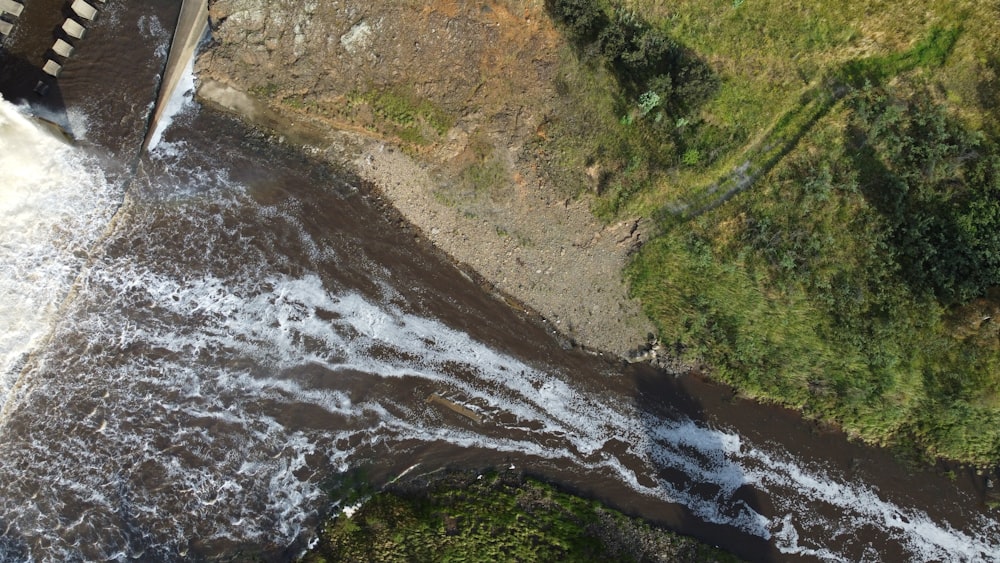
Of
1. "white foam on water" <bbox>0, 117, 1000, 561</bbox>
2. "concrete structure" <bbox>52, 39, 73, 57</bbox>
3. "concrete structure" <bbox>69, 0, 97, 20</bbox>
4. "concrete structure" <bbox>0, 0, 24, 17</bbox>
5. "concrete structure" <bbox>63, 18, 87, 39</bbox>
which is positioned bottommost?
"white foam on water" <bbox>0, 117, 1000, 561</bbox>

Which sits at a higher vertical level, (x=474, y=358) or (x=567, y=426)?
(x=474, y=358)

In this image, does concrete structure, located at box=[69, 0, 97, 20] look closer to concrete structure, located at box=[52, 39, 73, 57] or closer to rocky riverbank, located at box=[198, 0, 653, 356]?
concrete structure, located at box=[52, 39, 73, 57]

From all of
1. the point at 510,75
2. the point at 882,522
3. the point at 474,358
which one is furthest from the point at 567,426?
the point at 510,75

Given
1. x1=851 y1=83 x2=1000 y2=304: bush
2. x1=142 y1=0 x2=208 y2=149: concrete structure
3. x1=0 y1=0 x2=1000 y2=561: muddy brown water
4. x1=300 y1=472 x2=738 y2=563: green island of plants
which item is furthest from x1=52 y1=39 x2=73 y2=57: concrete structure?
x1=851 y1=83 x2=1000 y2=304: bush

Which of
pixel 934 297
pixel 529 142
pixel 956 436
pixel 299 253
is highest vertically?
pixel 529 142

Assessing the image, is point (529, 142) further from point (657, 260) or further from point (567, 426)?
point (567, 426)

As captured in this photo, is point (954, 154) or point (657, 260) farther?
point (657, 260)

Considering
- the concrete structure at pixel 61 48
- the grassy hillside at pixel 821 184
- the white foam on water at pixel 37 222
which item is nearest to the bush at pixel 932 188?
the grassy hillside at pixel 821 184

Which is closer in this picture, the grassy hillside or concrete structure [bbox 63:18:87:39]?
the grassy hillside
